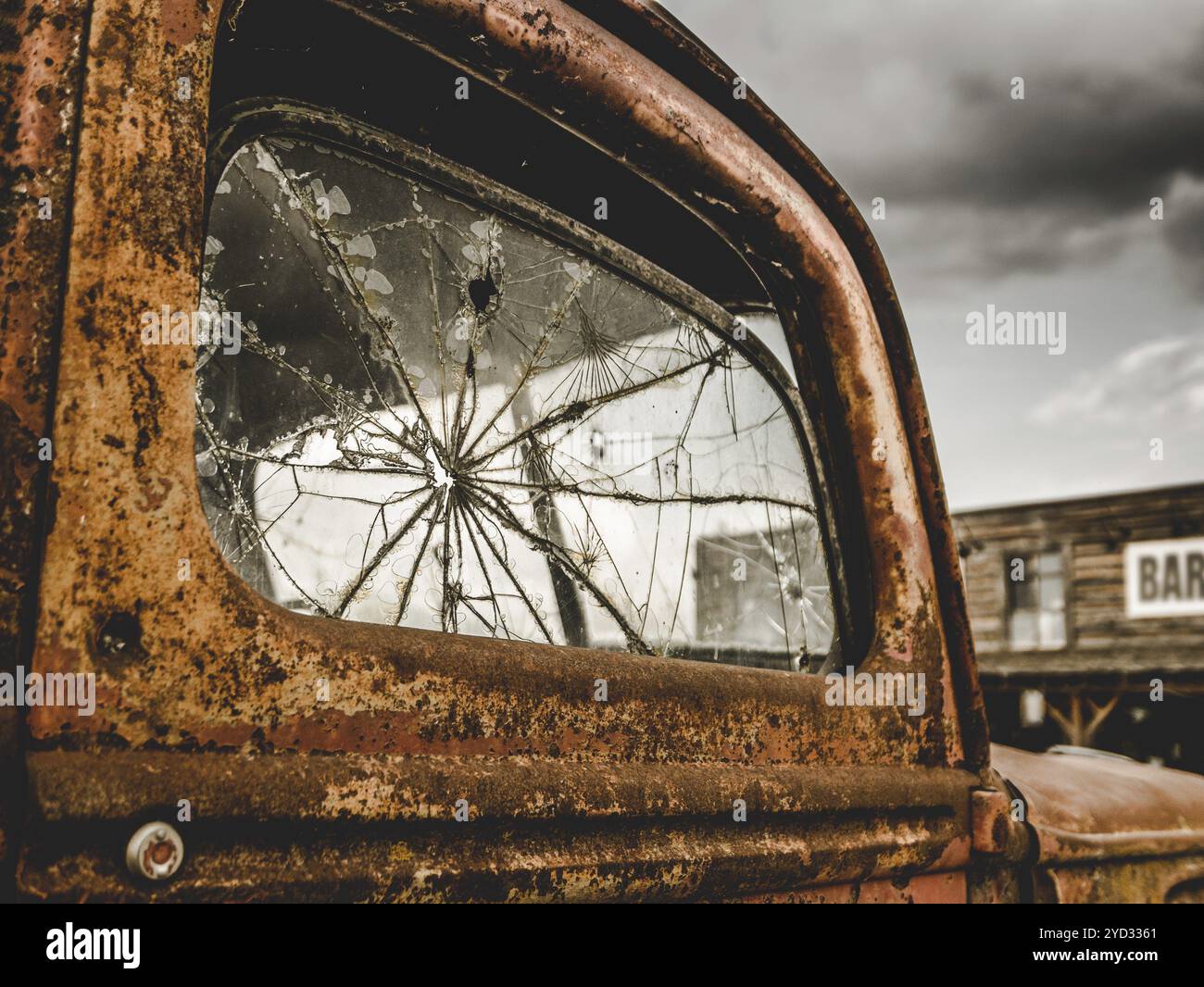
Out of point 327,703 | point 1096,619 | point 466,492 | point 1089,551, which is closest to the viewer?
point 327,703

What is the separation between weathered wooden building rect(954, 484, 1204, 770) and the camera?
61.2 feet

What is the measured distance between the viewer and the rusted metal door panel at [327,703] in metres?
0.69

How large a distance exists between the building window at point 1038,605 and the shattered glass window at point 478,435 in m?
22.0

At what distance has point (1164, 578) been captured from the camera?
20.2 metres

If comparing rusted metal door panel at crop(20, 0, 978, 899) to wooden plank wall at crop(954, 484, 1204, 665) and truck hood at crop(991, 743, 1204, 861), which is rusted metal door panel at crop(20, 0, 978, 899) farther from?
wooden plank wall at crop(954, 484, 1204, 665)

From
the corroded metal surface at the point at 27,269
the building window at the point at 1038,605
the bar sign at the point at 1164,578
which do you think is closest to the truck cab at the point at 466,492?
the corroded metal surface at the point at 27,269

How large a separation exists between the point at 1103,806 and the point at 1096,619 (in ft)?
70.9

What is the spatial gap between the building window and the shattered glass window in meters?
22.0

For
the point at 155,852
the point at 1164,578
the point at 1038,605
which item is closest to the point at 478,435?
the point at 155,852

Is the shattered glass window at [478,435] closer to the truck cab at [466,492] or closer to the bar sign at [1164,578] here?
the truck cab at [466,492]

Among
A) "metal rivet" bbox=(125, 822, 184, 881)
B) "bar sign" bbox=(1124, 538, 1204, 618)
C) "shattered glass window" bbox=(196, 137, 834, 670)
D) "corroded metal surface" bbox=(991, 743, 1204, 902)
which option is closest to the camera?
"metal rivet" bbox=(125, 822, 184, 881)

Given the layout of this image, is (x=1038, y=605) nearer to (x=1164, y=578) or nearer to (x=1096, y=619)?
(x=1096, y=619)

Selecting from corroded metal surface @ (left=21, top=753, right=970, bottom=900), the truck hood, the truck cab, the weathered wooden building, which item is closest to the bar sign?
the weathered wooden building

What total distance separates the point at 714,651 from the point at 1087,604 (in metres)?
22.4
